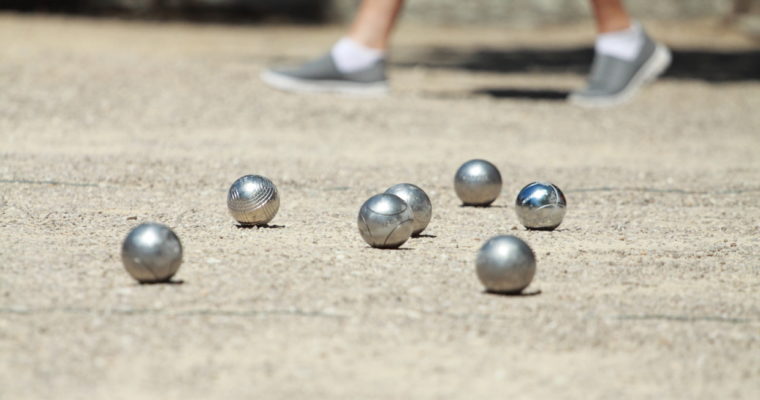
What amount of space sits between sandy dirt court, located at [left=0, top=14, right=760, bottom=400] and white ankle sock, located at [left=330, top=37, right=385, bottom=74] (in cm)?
27

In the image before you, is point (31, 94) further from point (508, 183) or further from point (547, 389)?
point (547, 389)

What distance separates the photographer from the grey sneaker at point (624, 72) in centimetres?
968

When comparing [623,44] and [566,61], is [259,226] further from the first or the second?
[566,61]

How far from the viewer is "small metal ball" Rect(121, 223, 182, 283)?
419 centimetres

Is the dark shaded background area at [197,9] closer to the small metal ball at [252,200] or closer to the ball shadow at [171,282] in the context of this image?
the small metal ball at [252,200]

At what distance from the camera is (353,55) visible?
9562mm

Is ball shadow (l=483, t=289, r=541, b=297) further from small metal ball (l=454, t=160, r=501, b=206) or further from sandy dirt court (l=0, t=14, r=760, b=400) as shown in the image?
small metal ball (l=454, t=160, r=501, b=206)

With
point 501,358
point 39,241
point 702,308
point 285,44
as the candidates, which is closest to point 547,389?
point 501,358

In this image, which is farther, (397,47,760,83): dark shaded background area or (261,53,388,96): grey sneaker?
(397,47,760,83): dark shaded background area

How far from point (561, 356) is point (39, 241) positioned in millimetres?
2397

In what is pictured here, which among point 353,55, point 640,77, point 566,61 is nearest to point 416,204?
point 353,55

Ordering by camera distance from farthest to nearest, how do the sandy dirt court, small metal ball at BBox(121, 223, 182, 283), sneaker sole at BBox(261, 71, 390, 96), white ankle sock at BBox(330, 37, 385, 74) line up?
sneaker sole at BBox(261, 71, 390, 96) < white ankle sock at BBox(330, 37, 385, 74) < small metal ball at BBox(121, 223, 182, 283) < the sandy dirt court

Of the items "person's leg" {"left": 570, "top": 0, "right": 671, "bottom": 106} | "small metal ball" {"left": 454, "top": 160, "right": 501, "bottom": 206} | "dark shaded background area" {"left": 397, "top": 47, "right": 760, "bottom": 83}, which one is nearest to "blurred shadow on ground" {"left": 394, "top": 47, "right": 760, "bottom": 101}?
"dark shaded background area" {"left": 397, "top": 47, "right": 760, "bottom": 83}

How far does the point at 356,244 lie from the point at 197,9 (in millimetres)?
15815
